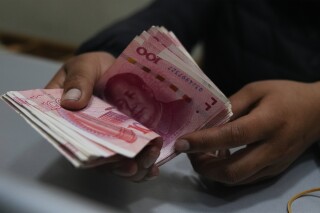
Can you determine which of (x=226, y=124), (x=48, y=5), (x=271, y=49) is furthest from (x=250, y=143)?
(x=48, y=5)

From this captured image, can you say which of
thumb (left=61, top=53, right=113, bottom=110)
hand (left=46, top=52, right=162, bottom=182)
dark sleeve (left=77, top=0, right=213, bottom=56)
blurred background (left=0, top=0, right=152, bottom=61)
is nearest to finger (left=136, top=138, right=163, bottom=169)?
hand (left=46, top=52, right=162, bottom=182)

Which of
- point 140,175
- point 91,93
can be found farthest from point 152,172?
point 91,93

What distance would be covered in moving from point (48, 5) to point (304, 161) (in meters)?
1.86

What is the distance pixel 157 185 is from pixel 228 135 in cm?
12

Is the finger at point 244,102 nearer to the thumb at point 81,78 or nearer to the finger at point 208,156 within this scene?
the finger at point 208,156

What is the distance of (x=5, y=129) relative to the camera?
1.84 ft

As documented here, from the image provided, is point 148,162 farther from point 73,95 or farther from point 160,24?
point 160,24

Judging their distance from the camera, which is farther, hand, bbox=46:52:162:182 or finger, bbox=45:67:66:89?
finger, bbox=45:67:66:89

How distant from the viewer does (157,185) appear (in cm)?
49

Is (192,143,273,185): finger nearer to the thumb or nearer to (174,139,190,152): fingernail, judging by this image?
(174,139,190,152): fingernail

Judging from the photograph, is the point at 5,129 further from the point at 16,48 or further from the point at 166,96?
the point at 16,48

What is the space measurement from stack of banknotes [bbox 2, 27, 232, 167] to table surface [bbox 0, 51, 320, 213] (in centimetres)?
6

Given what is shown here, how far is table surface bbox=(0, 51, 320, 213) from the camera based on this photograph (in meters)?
0.46

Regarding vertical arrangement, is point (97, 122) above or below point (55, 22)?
above
